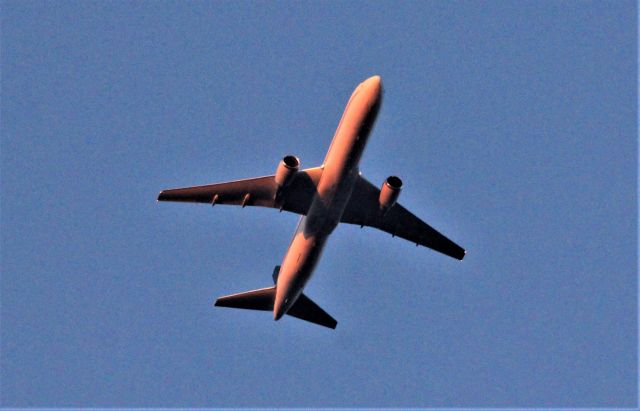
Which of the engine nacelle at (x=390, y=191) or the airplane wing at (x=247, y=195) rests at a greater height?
the engine nacelle at (x=390, y=191)

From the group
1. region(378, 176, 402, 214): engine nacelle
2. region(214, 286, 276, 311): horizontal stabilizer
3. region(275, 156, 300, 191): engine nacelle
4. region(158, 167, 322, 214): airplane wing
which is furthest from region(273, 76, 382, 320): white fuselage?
region(214, 286, 276, 311): horizontal stabilizer

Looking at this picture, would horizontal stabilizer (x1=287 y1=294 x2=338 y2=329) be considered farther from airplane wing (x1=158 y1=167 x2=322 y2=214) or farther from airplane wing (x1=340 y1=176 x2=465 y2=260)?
airplane wing (x1=158 y1=167 x2=322 y2=214)

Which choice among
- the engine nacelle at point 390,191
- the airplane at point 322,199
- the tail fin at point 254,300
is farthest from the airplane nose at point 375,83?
the tail fin at point 254,300

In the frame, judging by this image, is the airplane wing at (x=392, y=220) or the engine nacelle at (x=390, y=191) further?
the airplane wing at (x=392, y=220)

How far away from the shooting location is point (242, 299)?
49.5m

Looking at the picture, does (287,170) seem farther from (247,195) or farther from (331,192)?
(247,195)

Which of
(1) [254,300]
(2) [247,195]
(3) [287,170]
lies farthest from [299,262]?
(1) [254,300]

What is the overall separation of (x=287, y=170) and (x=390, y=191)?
18.4ft

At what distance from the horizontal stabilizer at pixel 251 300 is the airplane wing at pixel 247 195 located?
5568 mm

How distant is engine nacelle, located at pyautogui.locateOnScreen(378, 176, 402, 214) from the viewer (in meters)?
44.8

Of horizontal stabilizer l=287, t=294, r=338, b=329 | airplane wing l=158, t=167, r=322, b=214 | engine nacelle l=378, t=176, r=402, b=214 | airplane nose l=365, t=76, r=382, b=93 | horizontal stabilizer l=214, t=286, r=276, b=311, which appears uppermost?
airplane nose l=365, t=76, r=382, b=93

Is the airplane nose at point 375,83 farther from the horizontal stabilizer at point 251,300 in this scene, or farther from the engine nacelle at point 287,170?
the horizontal stabilizer at point 251,300

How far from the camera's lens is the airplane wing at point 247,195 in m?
45.8

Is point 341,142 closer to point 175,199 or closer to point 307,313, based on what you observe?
point 175,199
